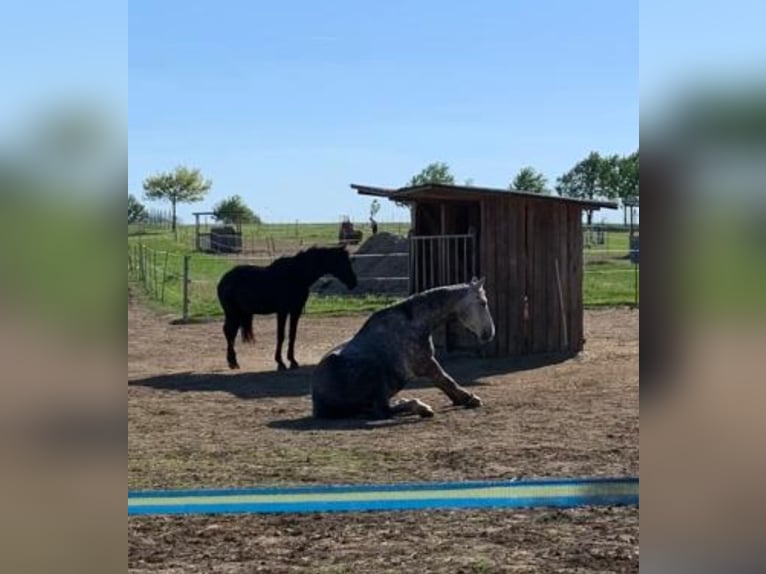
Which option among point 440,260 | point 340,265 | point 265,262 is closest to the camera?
point 340,265

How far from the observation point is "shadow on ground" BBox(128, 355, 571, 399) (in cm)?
1016

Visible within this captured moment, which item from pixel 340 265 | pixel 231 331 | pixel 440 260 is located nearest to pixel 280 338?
pixel 231 331

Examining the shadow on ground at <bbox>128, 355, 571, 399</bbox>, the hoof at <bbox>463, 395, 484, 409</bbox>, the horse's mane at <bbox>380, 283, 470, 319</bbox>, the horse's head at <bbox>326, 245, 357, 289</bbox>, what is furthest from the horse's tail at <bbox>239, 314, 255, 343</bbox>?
the hoof at <bbox>463, 395, 484, 409</bbox>

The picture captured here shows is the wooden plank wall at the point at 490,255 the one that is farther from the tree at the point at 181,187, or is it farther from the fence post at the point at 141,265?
the tree at the point at 181,187

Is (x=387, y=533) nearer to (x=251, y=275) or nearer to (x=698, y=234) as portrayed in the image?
(x=698, y=234)

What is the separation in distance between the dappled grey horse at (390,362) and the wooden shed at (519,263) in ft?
13.7

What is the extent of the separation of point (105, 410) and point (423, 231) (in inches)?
530

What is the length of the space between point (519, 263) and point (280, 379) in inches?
157

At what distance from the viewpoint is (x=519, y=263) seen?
13.0 meters

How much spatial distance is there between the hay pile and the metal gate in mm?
9590

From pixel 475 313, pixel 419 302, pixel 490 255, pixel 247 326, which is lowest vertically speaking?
pixel 247 326

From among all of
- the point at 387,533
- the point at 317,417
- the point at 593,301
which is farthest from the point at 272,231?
the point at 387,533

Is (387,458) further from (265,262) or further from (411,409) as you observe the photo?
(265,262)

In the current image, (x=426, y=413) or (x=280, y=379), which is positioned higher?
(x=426, y=413)
